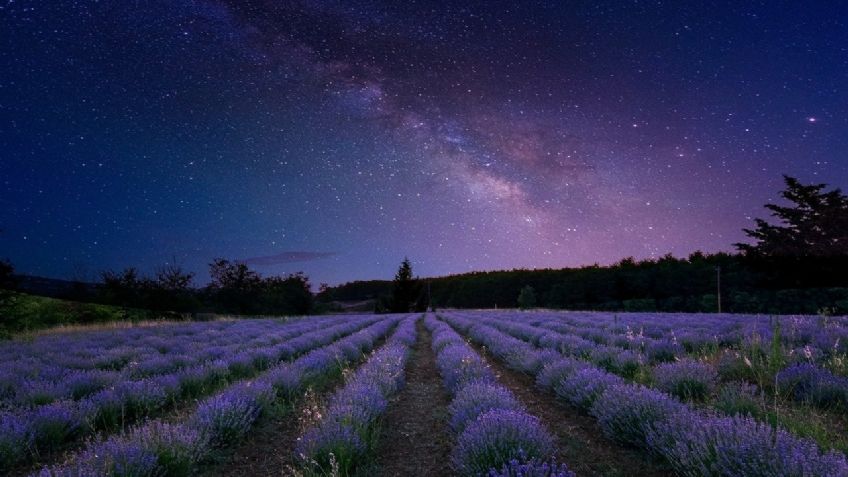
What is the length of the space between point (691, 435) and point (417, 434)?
2.55 m

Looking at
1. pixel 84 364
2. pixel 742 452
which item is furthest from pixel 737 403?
pixel 84 364

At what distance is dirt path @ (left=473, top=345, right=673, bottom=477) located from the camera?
3127 millimetres

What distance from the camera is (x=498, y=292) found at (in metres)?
68.4

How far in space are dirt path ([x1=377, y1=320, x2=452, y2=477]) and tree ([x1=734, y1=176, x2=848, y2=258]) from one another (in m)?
37.5

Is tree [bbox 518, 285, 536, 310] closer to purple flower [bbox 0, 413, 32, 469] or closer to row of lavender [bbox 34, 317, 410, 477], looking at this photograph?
row of lavender [bbox 34, 317, 410, 477]

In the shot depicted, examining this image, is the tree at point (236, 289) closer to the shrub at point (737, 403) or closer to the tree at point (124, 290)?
the tree at point (124, 290)

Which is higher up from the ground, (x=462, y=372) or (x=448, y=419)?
(x=462, y=372)

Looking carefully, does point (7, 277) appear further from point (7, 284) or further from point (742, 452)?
point (742, 452)

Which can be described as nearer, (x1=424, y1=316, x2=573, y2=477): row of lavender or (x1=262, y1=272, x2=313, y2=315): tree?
(x1=424, y1=316, x2=573, y2=477): row of lavender

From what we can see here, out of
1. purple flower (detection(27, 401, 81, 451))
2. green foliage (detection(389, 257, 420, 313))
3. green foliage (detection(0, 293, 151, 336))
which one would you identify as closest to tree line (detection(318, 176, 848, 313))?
green foliage (detection(389, 257, 420, 313))

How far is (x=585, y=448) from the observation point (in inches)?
143

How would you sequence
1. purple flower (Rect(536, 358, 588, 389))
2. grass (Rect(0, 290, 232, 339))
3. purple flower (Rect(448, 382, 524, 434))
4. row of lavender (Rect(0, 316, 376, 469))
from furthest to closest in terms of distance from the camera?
grass (Rect(0, 290, 232, 339)) → purple flower (Rect(536, 358, 588, 389)) → purple flower (Rect(448, 382, 524, 434)) → row of lavender (Rect(0, 316, 376, 469))

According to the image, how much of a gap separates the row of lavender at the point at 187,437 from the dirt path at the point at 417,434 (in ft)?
4.74

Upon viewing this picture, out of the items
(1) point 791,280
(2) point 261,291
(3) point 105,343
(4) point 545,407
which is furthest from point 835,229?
(2) point 261,291
